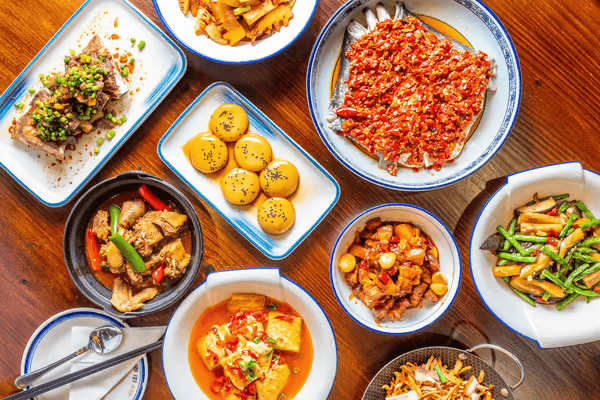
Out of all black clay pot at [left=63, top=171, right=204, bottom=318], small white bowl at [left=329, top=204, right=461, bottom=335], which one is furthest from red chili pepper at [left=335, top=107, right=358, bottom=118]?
black clay pot at [left=63, top=171, right=204, bottom=318]

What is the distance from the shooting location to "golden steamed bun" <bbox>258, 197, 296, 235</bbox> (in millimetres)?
2168

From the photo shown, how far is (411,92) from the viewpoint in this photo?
6.78ft

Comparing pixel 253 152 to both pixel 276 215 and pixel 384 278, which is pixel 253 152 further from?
pixel 384 278

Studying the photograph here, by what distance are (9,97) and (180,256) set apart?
1.21 meters

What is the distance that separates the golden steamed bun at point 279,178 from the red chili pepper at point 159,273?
0.67m

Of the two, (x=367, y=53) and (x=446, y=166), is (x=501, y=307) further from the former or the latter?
(x=367, y=53)

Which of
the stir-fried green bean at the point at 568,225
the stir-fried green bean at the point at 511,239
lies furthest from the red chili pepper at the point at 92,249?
the stir-fried green bean at the point at 568,225

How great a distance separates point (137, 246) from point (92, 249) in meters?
0.26

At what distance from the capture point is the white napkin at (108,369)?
7.45ft

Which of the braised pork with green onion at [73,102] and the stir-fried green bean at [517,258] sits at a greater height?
the braised pork with green onion at [73,102]

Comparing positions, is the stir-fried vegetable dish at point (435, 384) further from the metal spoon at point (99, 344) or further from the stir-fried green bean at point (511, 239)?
the metal spoon at point (99, 344)

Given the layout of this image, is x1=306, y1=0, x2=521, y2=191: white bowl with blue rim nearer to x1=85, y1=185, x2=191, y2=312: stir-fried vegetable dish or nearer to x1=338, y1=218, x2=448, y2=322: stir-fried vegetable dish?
x1=338, y1=218, x2=448, y2=322: stir-fried vegetable dish

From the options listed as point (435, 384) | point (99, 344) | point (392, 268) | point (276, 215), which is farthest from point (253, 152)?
point (435, 384)

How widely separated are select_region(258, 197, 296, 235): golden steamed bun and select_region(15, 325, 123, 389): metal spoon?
0.96 m
